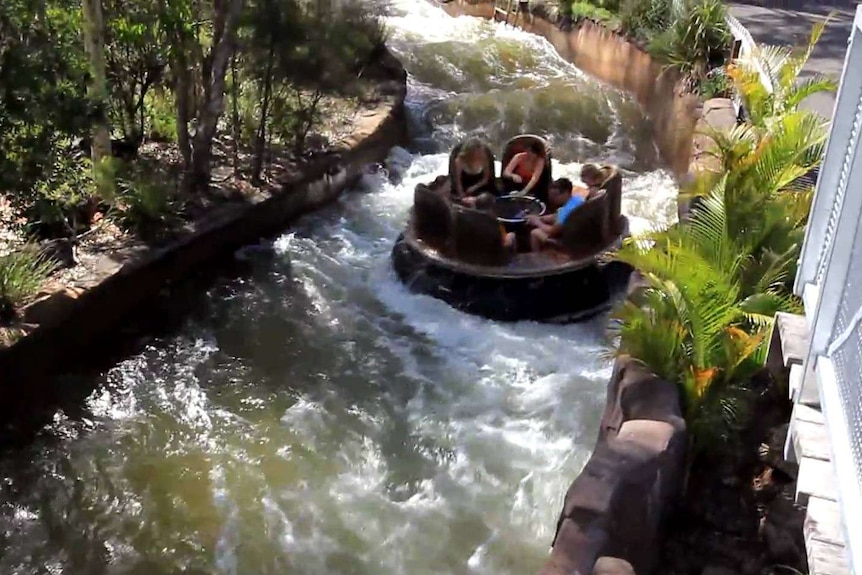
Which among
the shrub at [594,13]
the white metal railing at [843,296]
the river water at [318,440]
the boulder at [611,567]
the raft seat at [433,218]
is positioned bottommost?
the river water at [318,440]

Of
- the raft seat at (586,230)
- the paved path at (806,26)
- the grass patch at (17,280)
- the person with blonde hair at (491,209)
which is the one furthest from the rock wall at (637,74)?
the grass patch at (17,280)

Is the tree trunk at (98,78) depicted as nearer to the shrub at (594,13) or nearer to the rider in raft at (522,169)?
the rider in raft at (522,169)

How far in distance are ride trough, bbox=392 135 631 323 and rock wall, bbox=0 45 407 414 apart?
1.94 m

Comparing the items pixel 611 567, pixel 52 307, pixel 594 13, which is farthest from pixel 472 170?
pixel 594 13

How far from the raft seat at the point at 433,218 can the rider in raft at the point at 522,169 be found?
42.2 inches

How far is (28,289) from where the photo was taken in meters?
7.04

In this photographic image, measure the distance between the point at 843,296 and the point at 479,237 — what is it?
229 inches

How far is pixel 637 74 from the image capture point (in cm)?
1444

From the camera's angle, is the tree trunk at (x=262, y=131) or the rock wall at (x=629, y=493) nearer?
the rock wall at (x=629, y=493)

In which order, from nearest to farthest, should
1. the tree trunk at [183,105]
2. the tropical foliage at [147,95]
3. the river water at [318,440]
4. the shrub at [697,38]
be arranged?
the river water at [318,440] < the tropical foliage at [147,95] < the tree trunk at [183,105] < the shrub at [697,38]

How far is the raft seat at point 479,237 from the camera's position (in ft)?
26.9

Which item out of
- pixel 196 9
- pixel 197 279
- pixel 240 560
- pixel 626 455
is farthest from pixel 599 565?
pixel 196 9

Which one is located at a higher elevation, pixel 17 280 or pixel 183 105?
pixel 183 105

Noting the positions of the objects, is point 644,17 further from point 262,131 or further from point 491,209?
point 262,131
